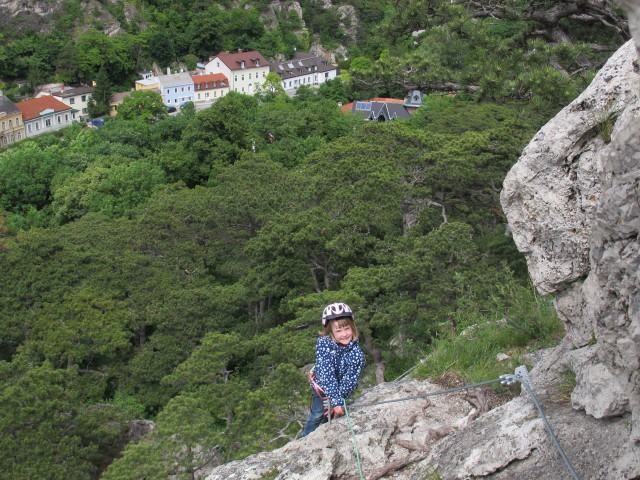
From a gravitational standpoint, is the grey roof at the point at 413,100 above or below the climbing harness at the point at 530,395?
below

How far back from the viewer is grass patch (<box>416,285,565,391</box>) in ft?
19.5

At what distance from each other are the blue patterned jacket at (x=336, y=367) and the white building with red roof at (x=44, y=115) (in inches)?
1940

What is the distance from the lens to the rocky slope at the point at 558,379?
3.56 metres

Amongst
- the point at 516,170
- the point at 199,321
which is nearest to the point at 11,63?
the point at 199,321

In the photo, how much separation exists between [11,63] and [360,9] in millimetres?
36277

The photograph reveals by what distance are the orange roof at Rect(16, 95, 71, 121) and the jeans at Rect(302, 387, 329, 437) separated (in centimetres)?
4892

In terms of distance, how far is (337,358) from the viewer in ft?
18.1

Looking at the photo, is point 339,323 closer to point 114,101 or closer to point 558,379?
point 558,379

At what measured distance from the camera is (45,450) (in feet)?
42.3

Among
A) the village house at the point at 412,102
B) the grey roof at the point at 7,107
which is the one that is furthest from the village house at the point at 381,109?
the grey roof at the point at 7,107

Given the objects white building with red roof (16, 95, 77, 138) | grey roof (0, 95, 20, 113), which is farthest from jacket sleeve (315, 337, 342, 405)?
white building with red roof (16, 95, 77, 138)

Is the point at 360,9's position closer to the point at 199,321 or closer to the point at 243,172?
the point at 243,172

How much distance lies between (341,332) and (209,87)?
187ft

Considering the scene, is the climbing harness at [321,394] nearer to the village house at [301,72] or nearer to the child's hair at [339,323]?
the child's hair at [339,323]
